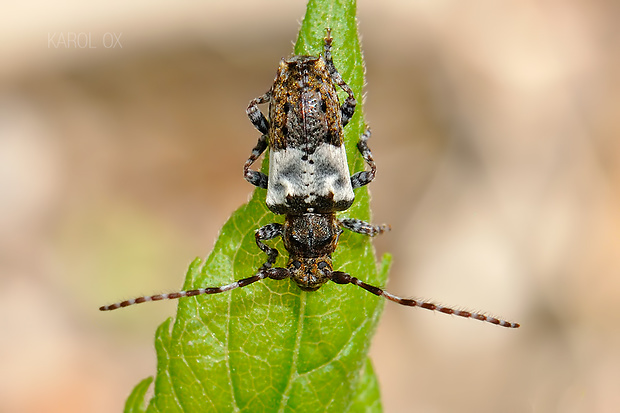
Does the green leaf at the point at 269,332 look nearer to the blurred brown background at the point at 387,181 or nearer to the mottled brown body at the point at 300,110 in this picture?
the mottled brown body at the point at 300,110

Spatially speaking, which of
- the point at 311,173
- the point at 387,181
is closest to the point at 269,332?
the point at 311,173

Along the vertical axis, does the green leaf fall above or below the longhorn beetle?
below

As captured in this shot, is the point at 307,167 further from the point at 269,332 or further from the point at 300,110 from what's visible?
the point at 269,332

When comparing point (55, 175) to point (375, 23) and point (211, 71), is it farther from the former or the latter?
point (375, 23)

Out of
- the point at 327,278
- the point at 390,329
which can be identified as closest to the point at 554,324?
the point at 390,329

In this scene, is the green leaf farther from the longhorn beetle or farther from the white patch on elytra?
the white patch on elytra

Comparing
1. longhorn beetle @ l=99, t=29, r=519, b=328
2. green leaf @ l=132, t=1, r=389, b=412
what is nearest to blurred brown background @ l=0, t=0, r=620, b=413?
longhorn beetle @ l=99, t=29, r=519, b=328
